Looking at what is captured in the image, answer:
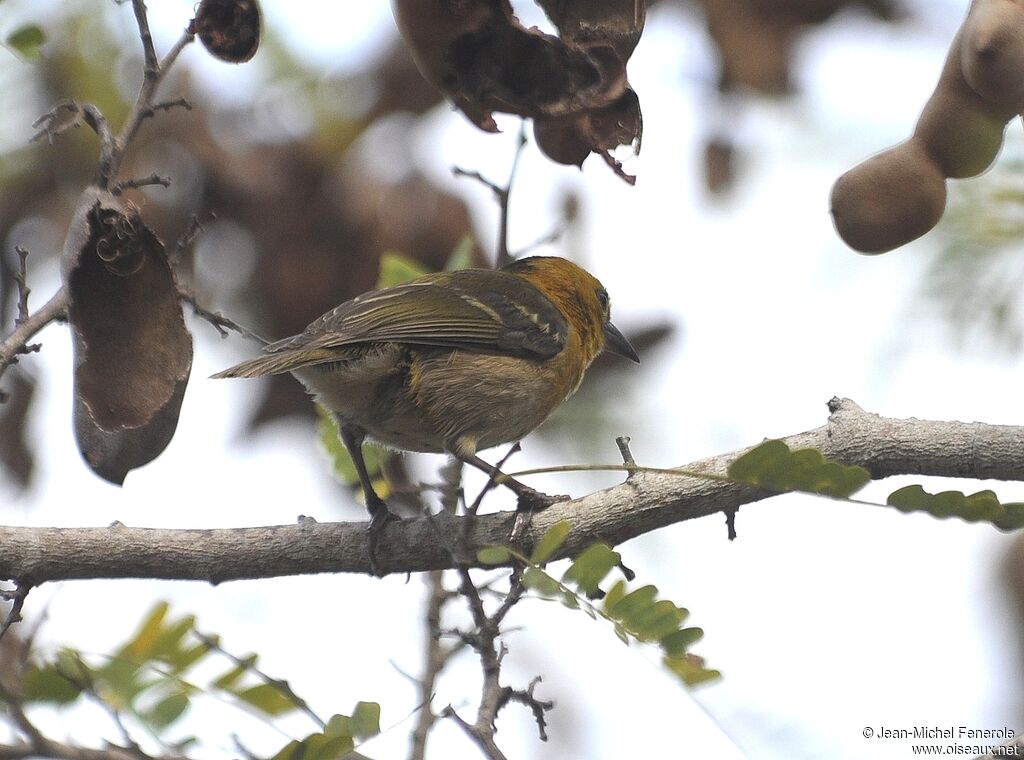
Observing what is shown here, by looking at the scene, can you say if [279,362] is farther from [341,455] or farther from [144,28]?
[144,28]

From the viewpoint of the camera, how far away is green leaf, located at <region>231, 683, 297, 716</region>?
292 cm

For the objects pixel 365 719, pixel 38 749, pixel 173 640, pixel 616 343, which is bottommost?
pixel 38 749

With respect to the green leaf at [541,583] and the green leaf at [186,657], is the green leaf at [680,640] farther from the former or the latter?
the green leaf at [186,657]

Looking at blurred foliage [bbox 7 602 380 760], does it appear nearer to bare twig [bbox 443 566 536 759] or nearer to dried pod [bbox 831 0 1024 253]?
bare twig [bbox 443 566 536 759]

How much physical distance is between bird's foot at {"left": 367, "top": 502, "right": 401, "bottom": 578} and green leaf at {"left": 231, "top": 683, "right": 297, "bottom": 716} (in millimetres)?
628

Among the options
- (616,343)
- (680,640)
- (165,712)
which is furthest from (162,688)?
(616,343)

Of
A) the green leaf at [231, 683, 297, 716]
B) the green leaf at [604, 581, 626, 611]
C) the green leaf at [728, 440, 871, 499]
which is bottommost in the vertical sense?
the green leaf at [231, 683, 297, 716]

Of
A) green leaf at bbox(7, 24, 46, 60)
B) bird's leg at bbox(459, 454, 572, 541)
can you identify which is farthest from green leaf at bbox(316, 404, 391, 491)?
green leaf at bbox(7, 24, 46, 60)

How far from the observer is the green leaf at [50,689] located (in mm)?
2619

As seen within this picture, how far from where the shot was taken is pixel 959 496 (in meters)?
2.50

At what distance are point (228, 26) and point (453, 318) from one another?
6.65 ft

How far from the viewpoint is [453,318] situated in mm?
4684

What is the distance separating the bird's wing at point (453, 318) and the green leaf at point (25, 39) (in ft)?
4.57

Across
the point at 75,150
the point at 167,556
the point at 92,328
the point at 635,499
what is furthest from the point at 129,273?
the point at 75,150
